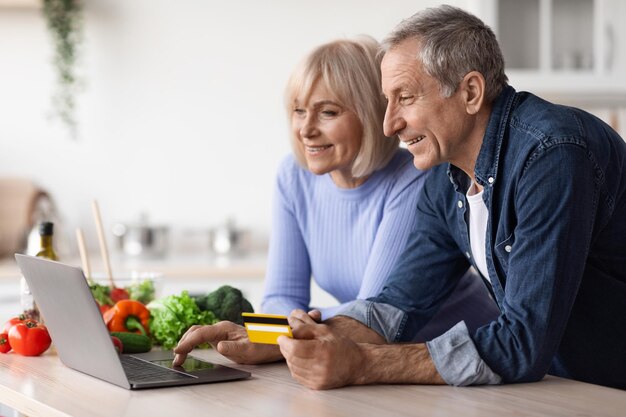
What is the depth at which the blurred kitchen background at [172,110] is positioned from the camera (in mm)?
4379

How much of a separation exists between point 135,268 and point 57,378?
7.45 ft

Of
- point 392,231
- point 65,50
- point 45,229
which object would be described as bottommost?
point 392,231

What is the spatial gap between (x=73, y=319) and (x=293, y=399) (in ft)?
1.39

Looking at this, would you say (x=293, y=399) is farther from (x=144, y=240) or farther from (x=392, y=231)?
(x=144, y=240)

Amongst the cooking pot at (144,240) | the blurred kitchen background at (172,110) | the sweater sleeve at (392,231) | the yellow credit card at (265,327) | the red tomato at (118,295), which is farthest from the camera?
the blurred kitchen background at (172,110)

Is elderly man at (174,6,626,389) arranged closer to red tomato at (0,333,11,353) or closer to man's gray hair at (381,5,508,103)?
man's gray hair at (381,5,508,103)

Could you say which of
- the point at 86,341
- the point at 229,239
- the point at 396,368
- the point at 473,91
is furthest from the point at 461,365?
the point at 229,239

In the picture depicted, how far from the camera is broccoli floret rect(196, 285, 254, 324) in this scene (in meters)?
2.02

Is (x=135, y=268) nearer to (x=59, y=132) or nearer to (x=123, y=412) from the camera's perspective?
Result: (x=59, y=132)

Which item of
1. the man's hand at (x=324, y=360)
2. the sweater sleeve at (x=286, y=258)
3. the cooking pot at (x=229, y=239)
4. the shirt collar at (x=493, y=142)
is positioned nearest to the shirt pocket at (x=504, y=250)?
the shirt collar at (x=493, y=142)

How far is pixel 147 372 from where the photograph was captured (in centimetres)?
165

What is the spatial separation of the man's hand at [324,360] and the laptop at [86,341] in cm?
11

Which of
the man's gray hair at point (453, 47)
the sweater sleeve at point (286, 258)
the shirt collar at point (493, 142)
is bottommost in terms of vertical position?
the sweater sleeve at point (286, 258)

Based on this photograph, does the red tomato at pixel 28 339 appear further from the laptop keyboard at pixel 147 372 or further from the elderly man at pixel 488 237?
the elderly man at pixel 488 237
